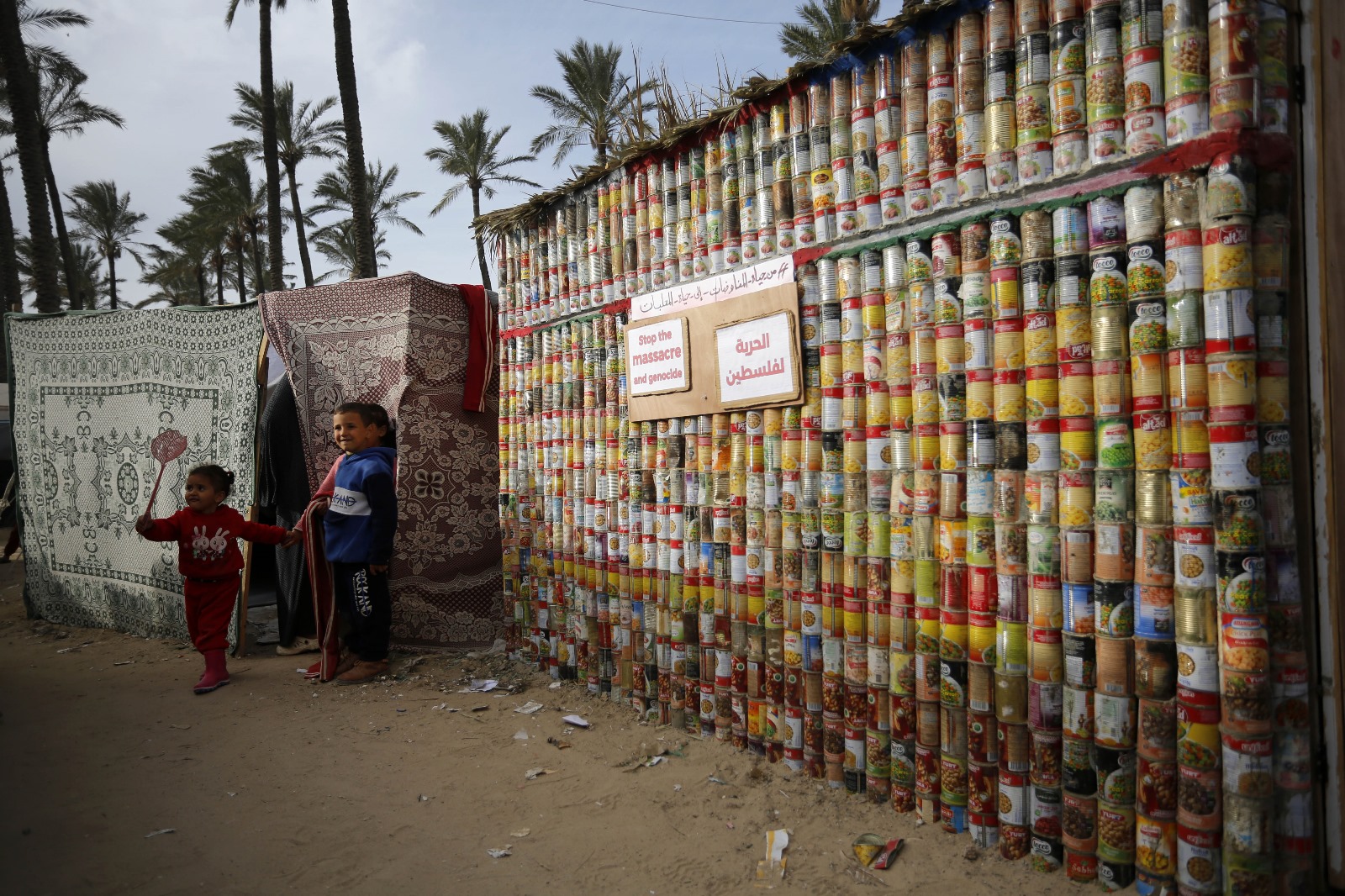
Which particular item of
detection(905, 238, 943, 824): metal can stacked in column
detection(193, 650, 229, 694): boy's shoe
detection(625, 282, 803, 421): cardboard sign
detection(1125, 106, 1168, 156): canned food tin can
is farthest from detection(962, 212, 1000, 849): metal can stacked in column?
detection(193, 650, 229, 694): boy's shoe

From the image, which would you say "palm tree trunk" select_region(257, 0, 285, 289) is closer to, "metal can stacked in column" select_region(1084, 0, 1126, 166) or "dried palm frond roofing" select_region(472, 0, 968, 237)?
"dried palm frond roofing" select_region(472, 0, 968, 237)

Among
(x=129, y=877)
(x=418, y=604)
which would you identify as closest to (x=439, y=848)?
(x=129, y=877)

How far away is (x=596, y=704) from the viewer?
4.01 metres

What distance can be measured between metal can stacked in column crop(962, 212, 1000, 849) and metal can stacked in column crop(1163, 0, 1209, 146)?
21.5 inches

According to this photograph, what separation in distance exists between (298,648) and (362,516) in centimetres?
137

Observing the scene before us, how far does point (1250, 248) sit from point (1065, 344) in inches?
17.9

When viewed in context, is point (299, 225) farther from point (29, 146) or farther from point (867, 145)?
point (867, 145)

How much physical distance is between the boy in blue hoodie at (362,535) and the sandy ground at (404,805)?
29cm

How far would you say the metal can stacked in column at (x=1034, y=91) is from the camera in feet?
7.32

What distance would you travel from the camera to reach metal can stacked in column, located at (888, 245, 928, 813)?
261 cm

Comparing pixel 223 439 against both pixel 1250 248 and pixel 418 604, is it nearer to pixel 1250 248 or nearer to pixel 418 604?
pixel 418 604

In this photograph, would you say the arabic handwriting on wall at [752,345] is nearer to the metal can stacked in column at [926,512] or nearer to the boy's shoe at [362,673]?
the metal can stacked in column at [926,512]

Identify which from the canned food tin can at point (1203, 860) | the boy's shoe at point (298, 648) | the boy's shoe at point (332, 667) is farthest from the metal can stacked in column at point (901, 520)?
the boy's shoe at point (298, 648)

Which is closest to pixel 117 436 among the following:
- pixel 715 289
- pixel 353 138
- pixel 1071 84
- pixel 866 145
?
pixel 715 289
